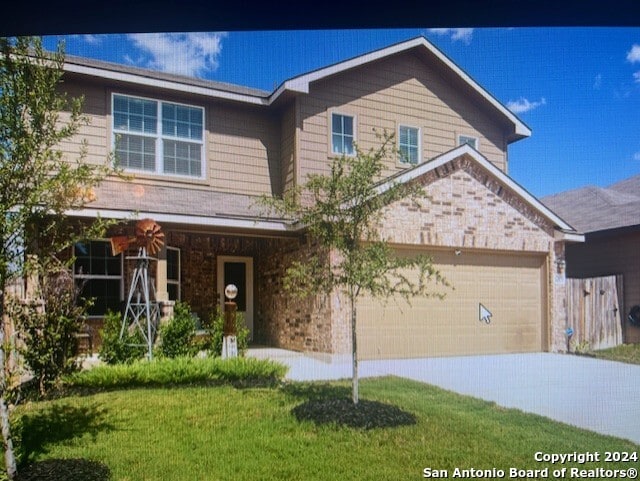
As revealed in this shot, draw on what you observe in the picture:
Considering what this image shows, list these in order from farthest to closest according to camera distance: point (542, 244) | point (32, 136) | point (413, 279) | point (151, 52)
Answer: point (542, 244) → point (413, 279) → point (32, 136) → point (151, 52)

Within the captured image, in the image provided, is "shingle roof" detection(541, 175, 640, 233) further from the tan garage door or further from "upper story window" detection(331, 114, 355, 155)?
"upper story window" detection(331, 114, 355, 155)

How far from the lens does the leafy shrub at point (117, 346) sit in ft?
19.6

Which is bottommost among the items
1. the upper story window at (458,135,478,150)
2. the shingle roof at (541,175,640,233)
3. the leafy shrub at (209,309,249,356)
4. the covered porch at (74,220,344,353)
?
the leafy shrub at (209,309,249,356)

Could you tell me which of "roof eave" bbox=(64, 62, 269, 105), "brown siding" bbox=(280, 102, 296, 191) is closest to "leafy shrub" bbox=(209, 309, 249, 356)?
"brown siding" bbox=(280, 102, 296, 191)

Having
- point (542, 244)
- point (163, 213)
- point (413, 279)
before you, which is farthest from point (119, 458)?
point (542, 244)

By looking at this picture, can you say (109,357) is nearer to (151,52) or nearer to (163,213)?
(163,213)

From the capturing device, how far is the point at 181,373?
541 cm

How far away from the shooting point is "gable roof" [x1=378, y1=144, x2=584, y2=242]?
7638 millimetres

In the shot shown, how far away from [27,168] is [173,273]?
18.5 ft

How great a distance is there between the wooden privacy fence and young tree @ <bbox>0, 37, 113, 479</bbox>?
7.85 meters

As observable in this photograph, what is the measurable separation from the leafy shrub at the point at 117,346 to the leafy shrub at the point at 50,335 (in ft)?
1.76

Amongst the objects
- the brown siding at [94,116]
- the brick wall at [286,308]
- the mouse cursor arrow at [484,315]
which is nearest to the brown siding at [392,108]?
the brick wall at [286,308]

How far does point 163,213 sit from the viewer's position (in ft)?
23.1

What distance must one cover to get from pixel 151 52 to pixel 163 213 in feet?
15.6
